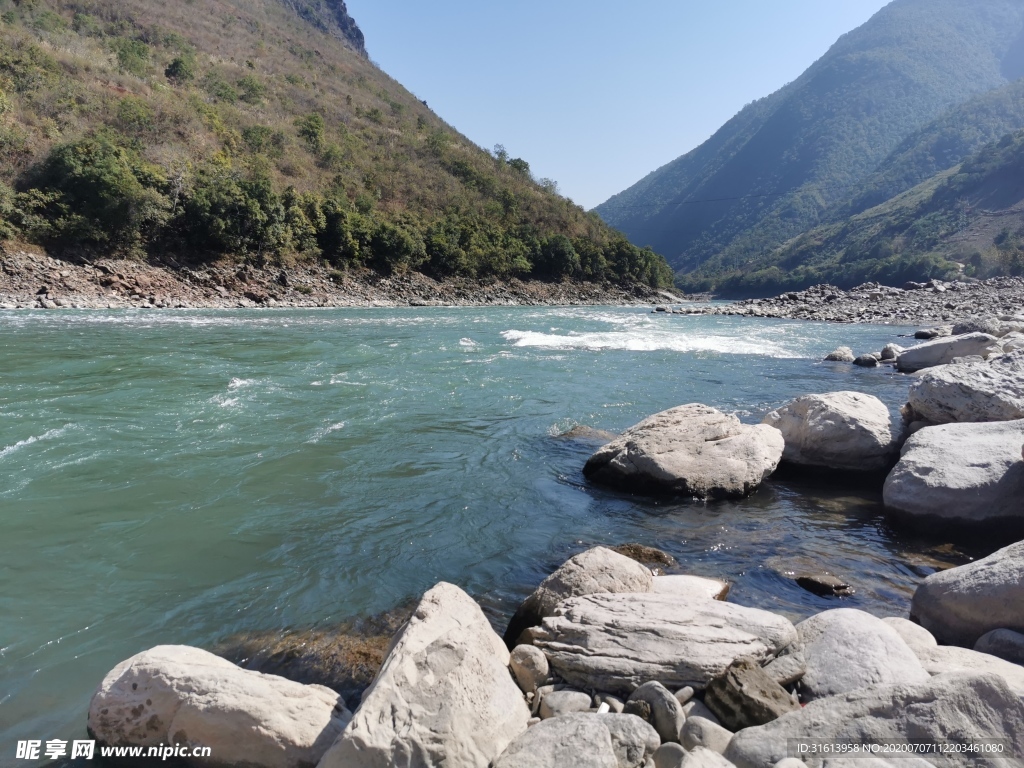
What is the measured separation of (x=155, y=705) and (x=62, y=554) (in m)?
2.83

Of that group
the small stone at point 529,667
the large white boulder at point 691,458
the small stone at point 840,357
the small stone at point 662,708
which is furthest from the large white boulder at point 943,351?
the small stone at point 529,667

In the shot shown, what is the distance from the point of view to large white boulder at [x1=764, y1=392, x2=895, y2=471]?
7.66 metres

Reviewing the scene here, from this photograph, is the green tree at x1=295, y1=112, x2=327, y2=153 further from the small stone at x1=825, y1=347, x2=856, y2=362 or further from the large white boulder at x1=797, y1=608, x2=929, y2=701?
the large white boulder at x1=797, y1=608, x2=929, y2=701

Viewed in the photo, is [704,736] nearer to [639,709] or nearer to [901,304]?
[639,709]

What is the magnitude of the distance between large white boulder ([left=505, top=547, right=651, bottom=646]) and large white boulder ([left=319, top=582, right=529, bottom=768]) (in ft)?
2.51

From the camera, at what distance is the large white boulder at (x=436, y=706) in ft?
8.53

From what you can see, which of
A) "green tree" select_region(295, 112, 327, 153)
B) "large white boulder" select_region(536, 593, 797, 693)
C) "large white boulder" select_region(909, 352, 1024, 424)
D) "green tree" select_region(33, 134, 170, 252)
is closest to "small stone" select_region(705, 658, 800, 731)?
"large white boulder" select_region(536, 593, 797, 693)

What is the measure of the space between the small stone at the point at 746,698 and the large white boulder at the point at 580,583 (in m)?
1.09

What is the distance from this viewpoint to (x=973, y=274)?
70812mm

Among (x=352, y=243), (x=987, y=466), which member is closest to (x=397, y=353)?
(x=987, y=466)

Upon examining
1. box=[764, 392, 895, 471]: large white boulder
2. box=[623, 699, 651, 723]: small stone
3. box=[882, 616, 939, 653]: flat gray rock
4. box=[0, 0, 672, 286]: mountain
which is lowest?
box=[623, 699, 651, 723]: small stone

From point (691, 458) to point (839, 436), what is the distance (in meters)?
2.22

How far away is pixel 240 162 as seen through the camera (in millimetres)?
47156

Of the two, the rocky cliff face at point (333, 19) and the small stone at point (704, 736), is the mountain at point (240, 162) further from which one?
the small stone at point (704, 736)
